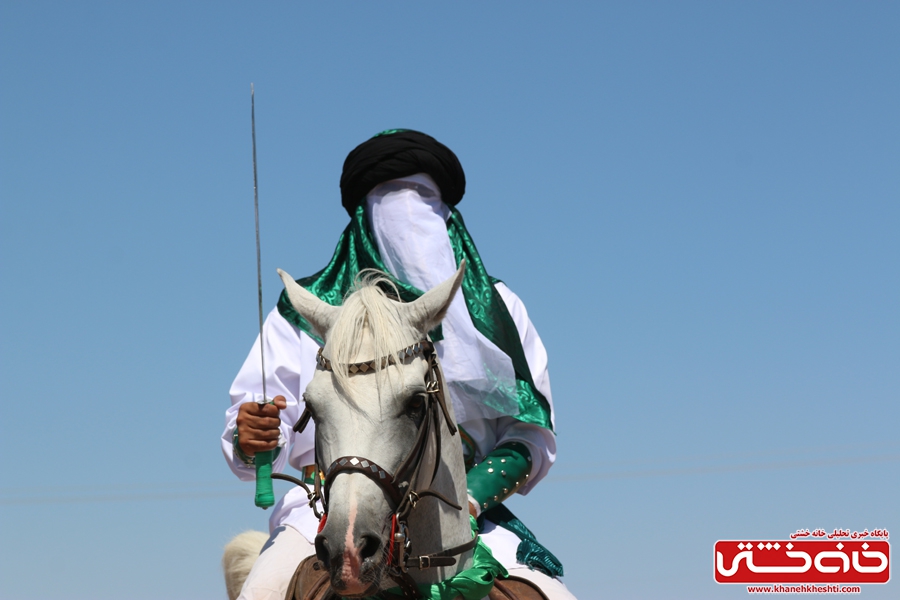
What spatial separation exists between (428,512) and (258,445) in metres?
0.92

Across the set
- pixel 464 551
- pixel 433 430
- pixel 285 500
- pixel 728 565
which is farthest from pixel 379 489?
pixel 728 565

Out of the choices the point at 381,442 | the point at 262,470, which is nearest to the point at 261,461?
the point at 262,470

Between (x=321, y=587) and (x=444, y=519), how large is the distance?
0.65m

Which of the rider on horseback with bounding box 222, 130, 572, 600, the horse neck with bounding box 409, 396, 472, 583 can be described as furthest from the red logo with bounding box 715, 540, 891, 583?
the horse neck with bounding box 409, 396, 472, 583

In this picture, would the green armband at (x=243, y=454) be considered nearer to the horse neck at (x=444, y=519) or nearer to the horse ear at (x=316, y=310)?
the horse ear at (x=316, y=310)

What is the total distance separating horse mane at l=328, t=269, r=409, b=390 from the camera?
153 inches

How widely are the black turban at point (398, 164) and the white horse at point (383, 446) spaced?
63.8 inches

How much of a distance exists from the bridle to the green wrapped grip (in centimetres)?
52

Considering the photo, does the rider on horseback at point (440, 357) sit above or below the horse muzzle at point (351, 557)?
above

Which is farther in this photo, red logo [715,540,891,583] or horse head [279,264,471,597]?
red logo [715,540,891,583]

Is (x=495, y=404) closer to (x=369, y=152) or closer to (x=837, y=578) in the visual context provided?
(x=369, y=152)

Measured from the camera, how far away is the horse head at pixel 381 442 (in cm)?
358

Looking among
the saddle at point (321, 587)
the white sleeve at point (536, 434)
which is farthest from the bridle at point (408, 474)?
the white sleeve at point (536, 434)

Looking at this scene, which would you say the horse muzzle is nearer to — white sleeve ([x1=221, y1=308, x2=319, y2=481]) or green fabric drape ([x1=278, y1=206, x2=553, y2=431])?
white sleeve ([x1=221, y1=308, x2=319, y2=481])
